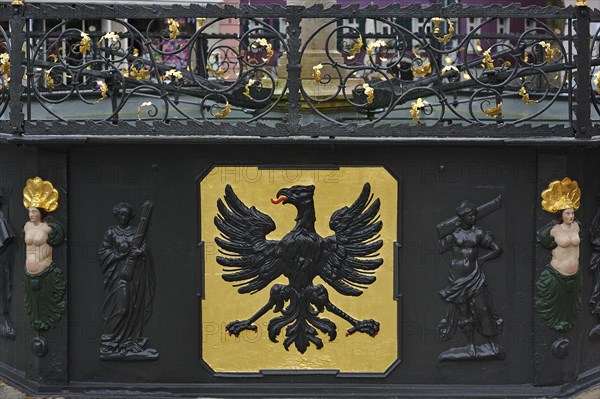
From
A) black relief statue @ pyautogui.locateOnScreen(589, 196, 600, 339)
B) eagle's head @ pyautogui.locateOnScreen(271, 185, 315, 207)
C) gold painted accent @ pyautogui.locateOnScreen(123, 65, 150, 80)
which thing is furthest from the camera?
gold painted accent @ pyautogui.locateOnScreen(123, 65, 150, 80)

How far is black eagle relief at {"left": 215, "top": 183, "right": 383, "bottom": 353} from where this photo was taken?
7.21 m

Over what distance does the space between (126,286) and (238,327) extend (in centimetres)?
86

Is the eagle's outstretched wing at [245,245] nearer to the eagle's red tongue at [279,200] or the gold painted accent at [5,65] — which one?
the eagle's red tongue at [279,200]

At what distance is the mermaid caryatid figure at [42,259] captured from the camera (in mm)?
7195

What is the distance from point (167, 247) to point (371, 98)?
1814mm

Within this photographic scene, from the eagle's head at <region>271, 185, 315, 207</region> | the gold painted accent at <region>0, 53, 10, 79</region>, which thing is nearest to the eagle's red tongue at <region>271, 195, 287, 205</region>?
the eagle's head at <region>271, 185, 315, 207</region>

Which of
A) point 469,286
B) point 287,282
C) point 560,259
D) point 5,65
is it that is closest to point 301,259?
point 287,282

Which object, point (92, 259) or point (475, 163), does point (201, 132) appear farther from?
point (475, 163)

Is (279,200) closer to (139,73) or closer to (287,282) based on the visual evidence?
(287,282)

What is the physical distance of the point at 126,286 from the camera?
7320 millimetres

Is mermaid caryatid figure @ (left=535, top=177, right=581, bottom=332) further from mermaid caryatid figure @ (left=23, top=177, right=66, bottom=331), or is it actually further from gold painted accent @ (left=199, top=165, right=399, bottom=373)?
mermaid caryatid figure @ (left=23, top=177, right=66, bottom=331)

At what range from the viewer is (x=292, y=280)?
7.30 meters

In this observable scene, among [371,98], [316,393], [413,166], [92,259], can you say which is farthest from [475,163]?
[92,259]

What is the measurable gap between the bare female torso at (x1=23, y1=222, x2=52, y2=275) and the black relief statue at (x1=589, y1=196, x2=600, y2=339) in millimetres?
3954
